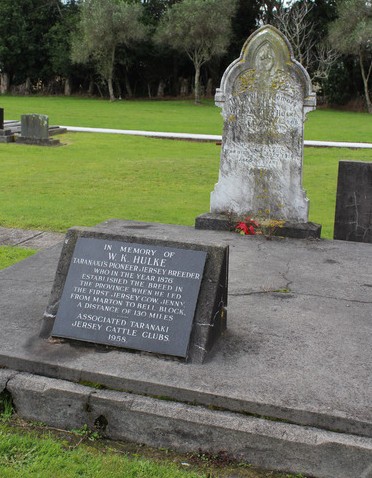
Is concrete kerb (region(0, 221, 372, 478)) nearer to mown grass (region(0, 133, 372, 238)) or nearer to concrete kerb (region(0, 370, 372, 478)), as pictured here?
concrete kerb (region(0, 370, 372, 478))

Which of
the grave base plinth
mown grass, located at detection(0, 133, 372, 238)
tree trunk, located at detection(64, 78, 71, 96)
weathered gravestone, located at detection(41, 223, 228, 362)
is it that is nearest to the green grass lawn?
mown grass, located at detection(0, 133, 372, 238)

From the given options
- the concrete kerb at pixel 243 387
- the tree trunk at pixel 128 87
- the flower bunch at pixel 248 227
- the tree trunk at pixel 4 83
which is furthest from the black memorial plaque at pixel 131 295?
the tree trunk at pixel 4 83

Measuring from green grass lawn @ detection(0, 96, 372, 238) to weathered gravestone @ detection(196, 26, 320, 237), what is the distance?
4.86ft

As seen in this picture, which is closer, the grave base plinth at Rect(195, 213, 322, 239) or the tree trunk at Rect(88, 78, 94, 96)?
the grave base plinth at Rect(195, 213, 322, 239)

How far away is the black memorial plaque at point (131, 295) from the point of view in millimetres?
3988

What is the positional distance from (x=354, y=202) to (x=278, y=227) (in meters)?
1.05

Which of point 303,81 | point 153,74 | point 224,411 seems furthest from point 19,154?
point 153,74

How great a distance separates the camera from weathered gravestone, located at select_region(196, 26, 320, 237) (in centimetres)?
753

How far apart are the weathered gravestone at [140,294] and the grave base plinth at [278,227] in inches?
140

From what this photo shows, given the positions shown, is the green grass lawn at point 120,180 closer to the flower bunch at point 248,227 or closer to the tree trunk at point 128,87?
the flower bunch at point 248,227

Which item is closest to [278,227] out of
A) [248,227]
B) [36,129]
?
[248,227]

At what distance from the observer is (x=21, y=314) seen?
470 cm

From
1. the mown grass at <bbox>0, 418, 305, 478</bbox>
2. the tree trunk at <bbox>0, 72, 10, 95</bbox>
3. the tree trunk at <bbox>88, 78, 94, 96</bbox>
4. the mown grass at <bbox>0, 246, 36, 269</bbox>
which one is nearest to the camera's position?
the mown grass at <bbox>0, 418, 305, 478</bbox>

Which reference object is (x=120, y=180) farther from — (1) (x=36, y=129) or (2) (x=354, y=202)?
(1) (x=36, y=129)
